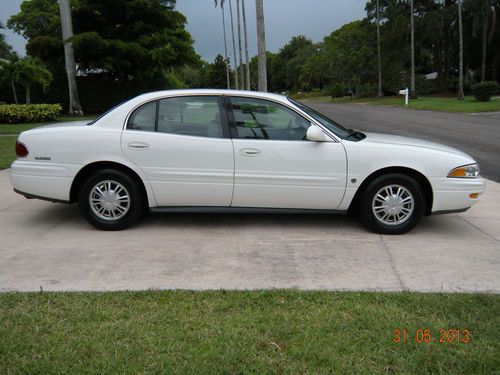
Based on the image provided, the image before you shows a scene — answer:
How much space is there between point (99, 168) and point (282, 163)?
1.98 metres

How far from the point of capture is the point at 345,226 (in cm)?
540

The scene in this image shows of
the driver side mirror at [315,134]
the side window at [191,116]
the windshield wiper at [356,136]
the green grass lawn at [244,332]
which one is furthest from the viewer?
the windshield wiper at [356,136]

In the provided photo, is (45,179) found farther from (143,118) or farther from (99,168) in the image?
(143,118)

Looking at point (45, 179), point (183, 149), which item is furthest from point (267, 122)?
point (45, 179)

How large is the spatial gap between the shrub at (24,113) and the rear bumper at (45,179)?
53.1ft

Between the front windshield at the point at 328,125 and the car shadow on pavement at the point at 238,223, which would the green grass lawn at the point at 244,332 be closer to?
the car shadow on pavement at the point at 238,223

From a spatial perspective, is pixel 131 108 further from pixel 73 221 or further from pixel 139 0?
pixel 139 0

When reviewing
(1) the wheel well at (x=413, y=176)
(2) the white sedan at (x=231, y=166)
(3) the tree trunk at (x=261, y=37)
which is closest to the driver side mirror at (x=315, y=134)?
(2) the white sedan at (x=231, y=166)

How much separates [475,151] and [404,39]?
42.9 metres

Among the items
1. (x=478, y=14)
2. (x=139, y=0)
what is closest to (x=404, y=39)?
(x=478, y=14)

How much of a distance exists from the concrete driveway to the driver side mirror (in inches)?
40.3

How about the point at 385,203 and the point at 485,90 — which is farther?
the point at 485,90

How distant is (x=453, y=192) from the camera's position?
196 inches

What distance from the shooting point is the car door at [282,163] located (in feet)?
16.3
